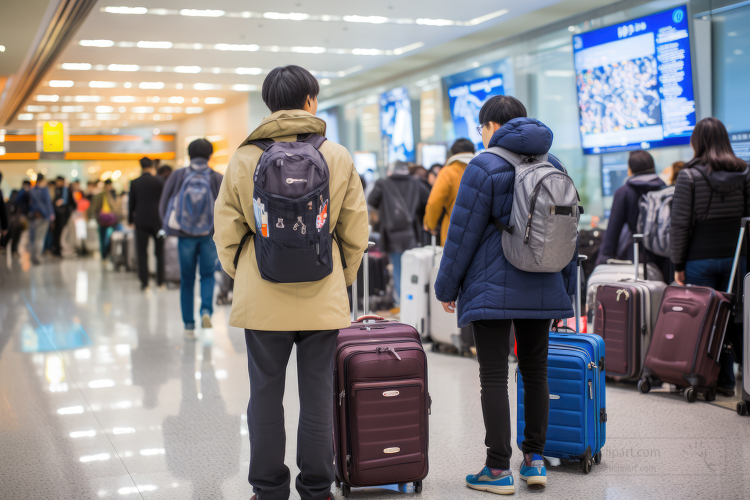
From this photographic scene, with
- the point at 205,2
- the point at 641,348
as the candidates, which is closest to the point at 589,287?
the point at 641,348

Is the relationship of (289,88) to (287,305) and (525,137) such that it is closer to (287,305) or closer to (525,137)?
(287,305)

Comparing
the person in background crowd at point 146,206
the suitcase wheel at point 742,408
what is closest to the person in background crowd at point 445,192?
the suitcase wheel at point 742,408

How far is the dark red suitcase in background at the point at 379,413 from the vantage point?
7.97 feet

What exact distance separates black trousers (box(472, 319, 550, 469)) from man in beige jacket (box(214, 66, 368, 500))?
1.91ft

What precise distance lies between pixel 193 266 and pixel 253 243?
3682 mm

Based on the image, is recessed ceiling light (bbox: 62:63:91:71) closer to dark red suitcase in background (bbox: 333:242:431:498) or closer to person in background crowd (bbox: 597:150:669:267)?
person in background crowd (bbox: 597:150:669:267)

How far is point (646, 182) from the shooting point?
463 centimetres

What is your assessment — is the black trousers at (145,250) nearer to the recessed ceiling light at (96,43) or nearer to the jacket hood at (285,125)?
the recessed ceiling light at (96,43)

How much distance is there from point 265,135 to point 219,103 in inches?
660

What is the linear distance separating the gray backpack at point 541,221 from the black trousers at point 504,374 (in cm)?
25

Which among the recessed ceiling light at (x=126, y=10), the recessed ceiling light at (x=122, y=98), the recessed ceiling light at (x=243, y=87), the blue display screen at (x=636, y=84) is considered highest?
the recessed ceiling light at (x=122, y=98)

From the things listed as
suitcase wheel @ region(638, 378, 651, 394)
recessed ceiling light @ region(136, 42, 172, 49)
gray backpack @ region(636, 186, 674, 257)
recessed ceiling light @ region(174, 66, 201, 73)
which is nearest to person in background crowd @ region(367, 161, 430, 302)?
gray backpack @ region(636, 186, 674, 257)

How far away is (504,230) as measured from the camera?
240 centimetres

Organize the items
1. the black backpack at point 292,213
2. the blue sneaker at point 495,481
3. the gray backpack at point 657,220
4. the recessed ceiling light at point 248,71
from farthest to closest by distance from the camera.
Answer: the recessed ceiling light at point 248,71
the gray backpack at point 657,220
the blue sneaker at point 495,481
the black backpack at point 292,213
